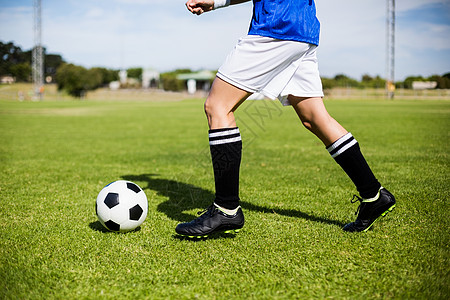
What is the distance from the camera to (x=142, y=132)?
37.2 feet

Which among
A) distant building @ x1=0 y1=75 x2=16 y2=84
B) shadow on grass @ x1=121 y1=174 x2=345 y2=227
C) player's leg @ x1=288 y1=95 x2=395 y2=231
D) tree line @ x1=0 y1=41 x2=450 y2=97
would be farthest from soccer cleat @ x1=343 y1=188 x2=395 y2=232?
distant building @ x1=0 y1=75 x2=16 y2=84

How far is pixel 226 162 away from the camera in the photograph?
260 cm

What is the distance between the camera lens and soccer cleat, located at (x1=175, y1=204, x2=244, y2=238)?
257cm

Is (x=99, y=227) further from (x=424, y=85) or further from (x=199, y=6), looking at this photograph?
(x=424, y=85)

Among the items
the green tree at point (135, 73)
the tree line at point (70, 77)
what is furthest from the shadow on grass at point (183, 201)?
the green tree at point (135, 73)

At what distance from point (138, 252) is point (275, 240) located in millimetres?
959

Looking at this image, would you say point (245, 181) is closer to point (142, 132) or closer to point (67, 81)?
point (142, 132)

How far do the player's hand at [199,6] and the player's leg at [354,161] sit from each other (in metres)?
0.92

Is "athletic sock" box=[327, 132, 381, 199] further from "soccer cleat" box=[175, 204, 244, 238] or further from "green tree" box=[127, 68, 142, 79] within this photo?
"green tree" box=[127, 68, 142, 79]

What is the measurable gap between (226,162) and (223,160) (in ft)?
0.08

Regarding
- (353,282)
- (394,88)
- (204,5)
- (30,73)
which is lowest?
(353,282)

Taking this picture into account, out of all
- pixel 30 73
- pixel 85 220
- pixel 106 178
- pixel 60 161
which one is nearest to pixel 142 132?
pixel 60 161

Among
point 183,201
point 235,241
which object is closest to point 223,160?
point 235,241

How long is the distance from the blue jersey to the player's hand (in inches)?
15.0
